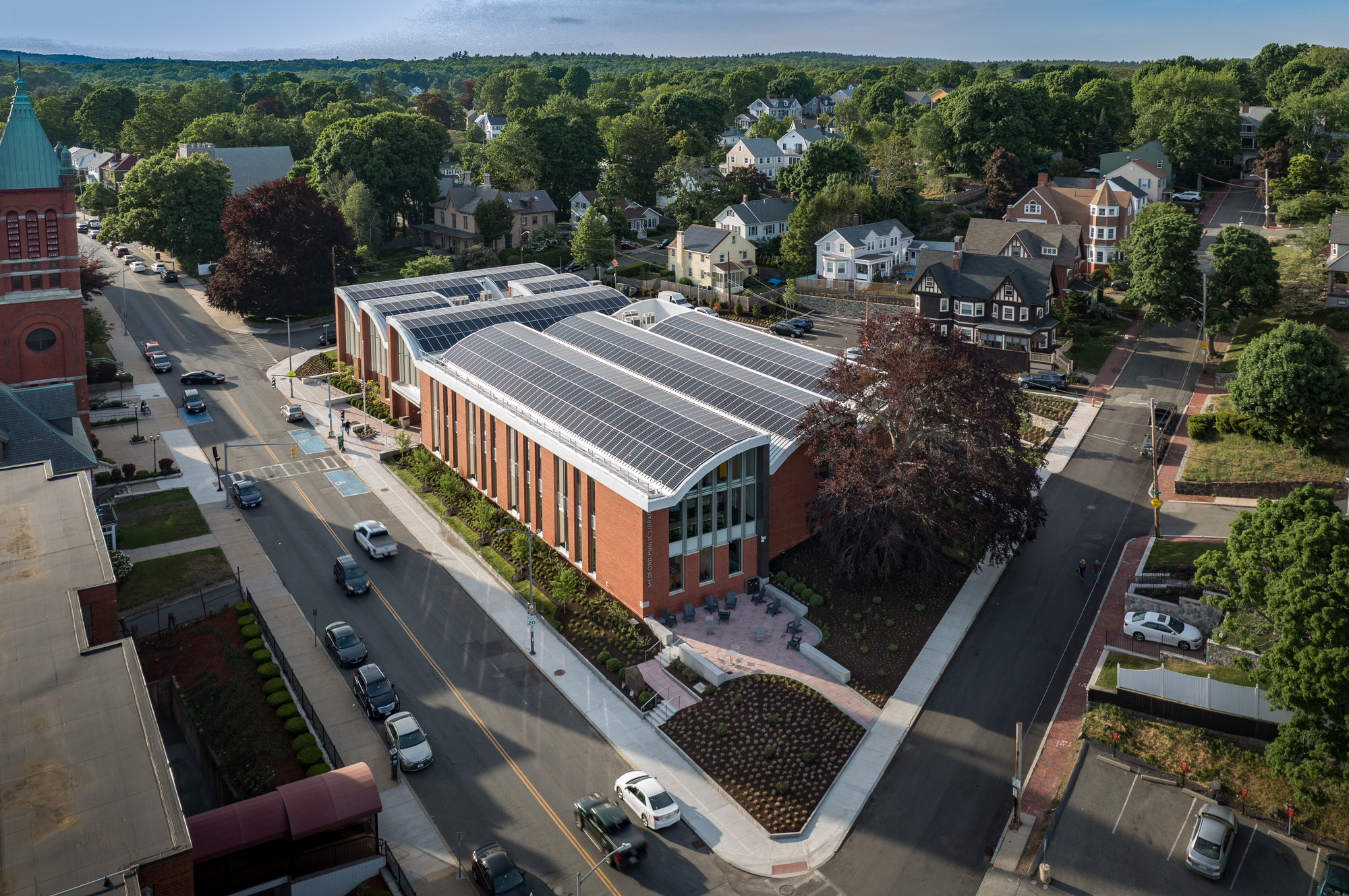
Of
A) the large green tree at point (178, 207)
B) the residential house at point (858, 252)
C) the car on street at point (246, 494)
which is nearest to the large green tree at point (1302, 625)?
the car on street at point (246, 494)

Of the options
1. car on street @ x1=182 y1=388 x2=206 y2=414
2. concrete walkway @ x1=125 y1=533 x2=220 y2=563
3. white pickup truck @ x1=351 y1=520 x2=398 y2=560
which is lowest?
concrete walkway @ x1=125 y1=533 x2=220 y2=563

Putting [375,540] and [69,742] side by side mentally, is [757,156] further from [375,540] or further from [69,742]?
[69,742]

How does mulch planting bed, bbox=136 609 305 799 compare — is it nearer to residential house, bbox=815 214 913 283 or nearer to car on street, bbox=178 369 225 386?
car on street, bbox=178 369 225 386

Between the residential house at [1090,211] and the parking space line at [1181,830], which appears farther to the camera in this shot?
the residential house at [1090,211]

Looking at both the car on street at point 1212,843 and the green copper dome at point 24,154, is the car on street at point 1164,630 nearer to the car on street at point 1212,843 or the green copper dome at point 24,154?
the car on street at point 1212,843

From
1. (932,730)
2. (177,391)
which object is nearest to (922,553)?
(932,730)

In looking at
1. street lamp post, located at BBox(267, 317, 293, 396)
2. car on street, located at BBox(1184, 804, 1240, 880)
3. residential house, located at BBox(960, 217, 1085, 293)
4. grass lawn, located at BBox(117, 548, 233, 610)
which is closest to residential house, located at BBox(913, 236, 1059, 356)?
residential house, located at BBox(960, 217, 1085, 293)

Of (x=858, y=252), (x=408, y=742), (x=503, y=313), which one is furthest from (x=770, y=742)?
(x=858, y=252)
